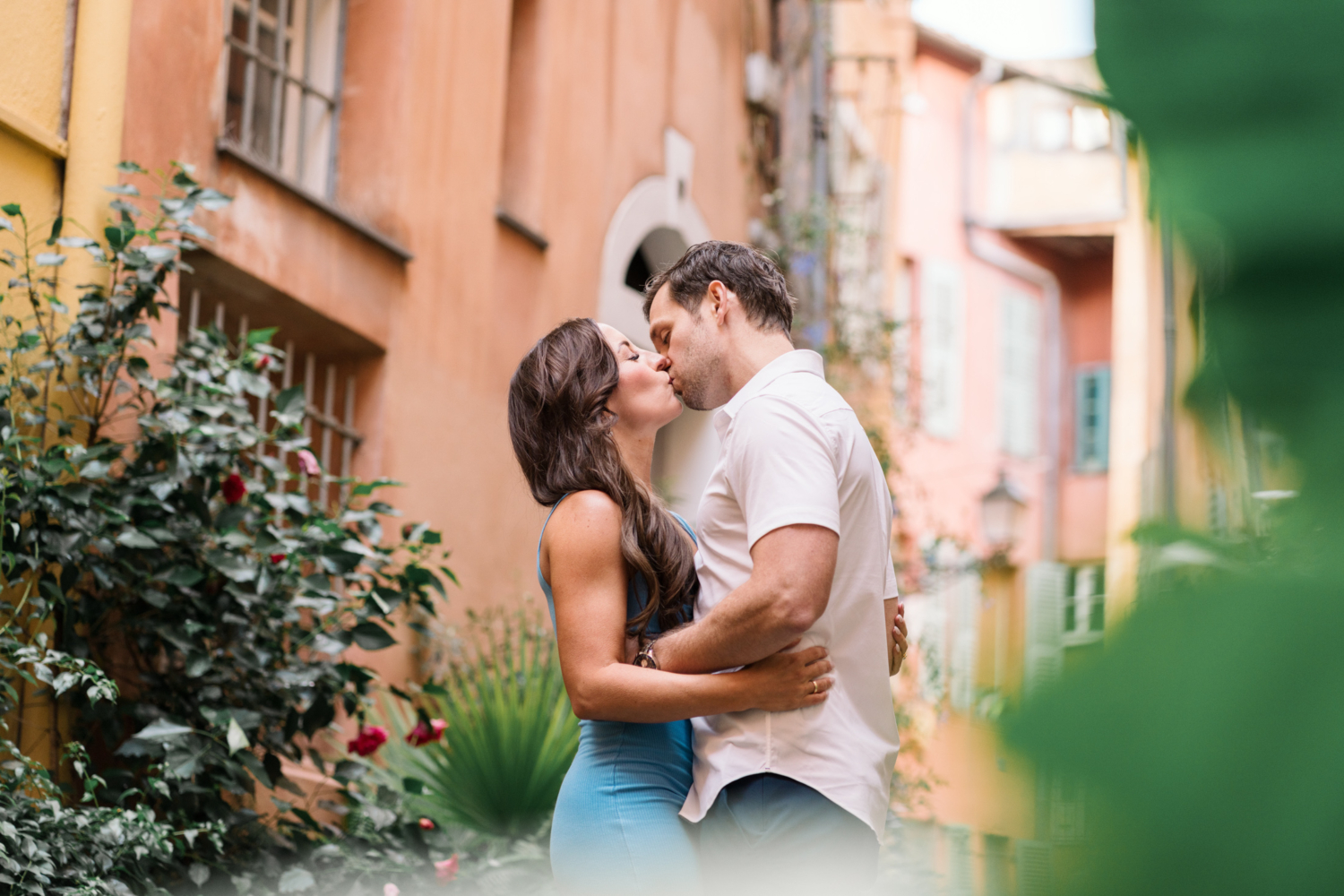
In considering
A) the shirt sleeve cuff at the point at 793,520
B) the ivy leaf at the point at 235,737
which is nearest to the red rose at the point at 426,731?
the ivy leaf at the point at 235,737

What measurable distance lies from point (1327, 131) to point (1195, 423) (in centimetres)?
9

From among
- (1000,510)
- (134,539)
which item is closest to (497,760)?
(134,539)

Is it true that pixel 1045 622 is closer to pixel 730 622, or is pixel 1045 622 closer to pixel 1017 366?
pixel 730 622

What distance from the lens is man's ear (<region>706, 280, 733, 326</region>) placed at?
8.03 feet

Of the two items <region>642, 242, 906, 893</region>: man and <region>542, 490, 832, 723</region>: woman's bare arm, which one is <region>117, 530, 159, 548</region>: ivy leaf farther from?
<region>642, 242, 906, 893</region>: man

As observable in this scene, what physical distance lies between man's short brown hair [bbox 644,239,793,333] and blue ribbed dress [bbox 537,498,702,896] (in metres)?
0.52

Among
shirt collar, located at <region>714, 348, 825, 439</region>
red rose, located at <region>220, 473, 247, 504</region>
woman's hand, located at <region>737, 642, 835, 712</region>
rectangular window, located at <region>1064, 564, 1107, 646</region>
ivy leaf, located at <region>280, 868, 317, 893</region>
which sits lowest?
ivy leaf, located at <region>280, 868, 317, 893</region>

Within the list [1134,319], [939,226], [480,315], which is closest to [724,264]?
[1134,319]

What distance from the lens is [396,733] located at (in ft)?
17.2

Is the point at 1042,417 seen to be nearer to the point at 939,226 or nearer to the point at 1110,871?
the point at 939,226

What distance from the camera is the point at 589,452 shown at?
2492mm

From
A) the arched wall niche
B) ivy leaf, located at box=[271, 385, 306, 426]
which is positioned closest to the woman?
ivy leaf, located at box=[271, 385, 306, 426]

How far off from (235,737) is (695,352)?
1.87 m

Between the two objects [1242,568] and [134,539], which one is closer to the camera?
[1242,568]
